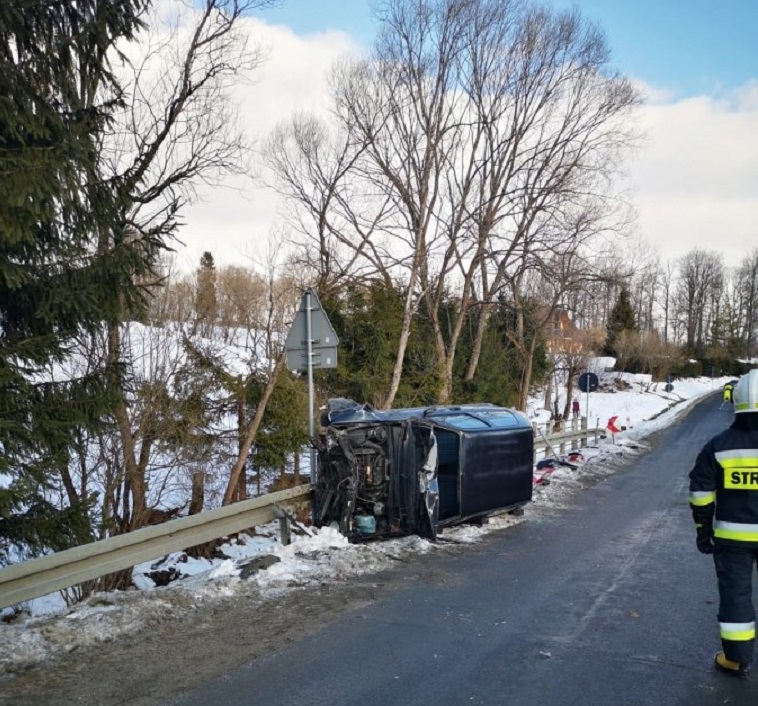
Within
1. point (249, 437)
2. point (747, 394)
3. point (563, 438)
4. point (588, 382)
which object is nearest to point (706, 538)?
point (747, 394)

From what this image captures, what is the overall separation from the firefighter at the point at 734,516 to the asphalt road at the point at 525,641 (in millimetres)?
288

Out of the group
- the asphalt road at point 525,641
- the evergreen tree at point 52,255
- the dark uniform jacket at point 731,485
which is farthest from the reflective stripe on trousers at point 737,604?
the evergreen tree at point 52,255

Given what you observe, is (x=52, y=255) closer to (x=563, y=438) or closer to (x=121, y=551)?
(x=121, y=551)

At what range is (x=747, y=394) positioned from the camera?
468cm

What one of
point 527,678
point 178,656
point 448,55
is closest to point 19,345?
point 178,656

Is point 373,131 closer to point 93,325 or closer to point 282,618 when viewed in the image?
point 93,325

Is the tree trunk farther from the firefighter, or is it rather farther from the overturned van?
the firefighter

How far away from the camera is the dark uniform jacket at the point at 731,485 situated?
181 inches

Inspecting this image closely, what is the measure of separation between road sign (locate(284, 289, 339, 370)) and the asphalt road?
2.92 metres

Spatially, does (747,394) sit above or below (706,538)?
above

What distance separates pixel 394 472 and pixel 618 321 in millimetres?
64723

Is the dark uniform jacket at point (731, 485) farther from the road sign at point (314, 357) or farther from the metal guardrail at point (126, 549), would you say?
the road sign at point (314, 357)

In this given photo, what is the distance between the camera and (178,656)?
4949 mm

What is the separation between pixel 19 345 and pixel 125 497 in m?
6.02
